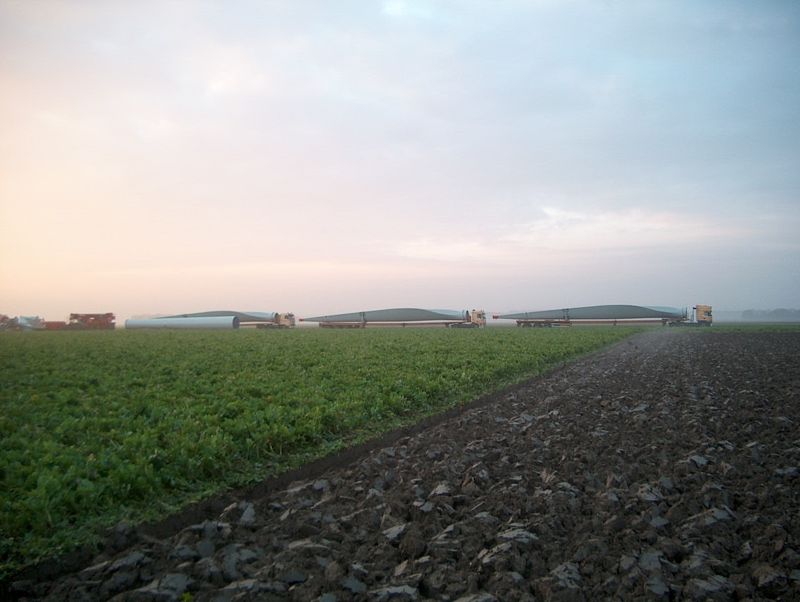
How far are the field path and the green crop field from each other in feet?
2.43

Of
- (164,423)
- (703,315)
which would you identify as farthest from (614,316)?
(164,423)

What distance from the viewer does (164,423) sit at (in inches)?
353

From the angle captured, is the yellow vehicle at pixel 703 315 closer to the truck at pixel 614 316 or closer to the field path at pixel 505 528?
the truck at pixel 614 316

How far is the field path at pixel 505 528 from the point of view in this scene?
13.7ft

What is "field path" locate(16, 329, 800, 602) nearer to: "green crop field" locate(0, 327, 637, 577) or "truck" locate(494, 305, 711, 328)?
"green crop field" locate(0, 327, 637, 577)

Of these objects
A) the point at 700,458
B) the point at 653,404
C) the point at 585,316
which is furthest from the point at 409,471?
the point at 585,316

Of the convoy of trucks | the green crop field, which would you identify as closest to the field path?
the green crop field

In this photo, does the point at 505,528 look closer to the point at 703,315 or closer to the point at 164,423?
the point at 164,423

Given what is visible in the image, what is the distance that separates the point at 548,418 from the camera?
1077 cm

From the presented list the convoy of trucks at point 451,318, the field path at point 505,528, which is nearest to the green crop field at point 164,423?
the field path at point 505,528

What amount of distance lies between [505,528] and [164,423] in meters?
6.12

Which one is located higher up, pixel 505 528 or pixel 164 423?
pixel 164 423

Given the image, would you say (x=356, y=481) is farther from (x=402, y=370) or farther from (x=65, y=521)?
(x=402, y=370)

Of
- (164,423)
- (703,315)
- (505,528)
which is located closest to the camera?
(505,528)
